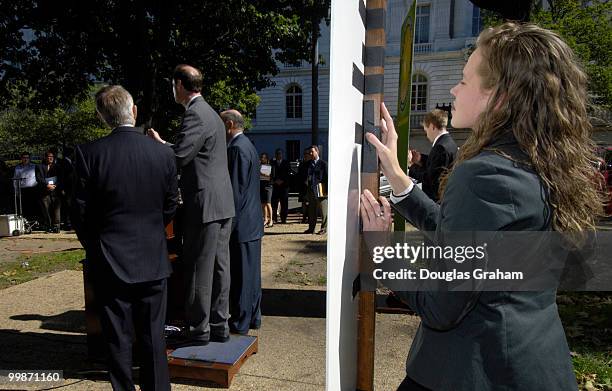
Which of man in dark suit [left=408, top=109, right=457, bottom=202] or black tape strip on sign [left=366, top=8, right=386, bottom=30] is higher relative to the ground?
black tape strip on sign [left=366, top=8, right=386, bottom=30]

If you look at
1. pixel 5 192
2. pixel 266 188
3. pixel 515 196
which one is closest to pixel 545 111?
pixel 515 196

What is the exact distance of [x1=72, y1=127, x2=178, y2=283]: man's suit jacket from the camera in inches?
102

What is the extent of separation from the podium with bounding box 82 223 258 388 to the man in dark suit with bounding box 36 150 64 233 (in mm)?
8735

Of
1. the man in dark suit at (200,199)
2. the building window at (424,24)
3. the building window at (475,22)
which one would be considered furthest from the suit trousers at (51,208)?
the building window at (475,22)

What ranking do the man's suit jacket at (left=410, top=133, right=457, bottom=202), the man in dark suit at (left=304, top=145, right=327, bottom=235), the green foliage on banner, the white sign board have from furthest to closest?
the man in dark suit at (left=304, top=145, right=327, bottom=235) → the man's suit jacket at (left=410, top=133, right=457, bottom=202) → the green foliage on banner → the white sign board

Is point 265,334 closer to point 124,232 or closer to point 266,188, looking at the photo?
point 124,232

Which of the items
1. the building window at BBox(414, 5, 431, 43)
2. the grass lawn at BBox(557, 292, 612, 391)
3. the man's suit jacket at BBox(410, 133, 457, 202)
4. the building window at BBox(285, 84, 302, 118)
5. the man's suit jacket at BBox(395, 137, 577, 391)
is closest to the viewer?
the man's suit jacket at BBox(395, 137, 577, 391)

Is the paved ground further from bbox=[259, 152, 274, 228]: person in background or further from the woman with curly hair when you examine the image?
bbox=[259, 152, 274, 228]: person in background

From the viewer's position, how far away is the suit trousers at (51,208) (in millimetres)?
11469

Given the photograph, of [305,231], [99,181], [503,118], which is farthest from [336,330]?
[305,231]

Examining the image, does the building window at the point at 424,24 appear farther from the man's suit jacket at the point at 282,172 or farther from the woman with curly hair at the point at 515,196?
the woman with curly hair at the point at 515,196

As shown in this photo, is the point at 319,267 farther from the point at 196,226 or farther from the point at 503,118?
the point at 503,118

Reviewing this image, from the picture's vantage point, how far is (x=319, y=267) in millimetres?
7023

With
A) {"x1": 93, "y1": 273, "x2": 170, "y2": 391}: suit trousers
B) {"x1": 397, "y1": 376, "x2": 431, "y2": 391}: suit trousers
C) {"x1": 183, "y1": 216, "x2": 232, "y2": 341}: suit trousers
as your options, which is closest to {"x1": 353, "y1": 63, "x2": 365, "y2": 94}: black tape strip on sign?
{"x1": 397, "y1": 376, "x2": 431, "y2": 391}: suit trousers
